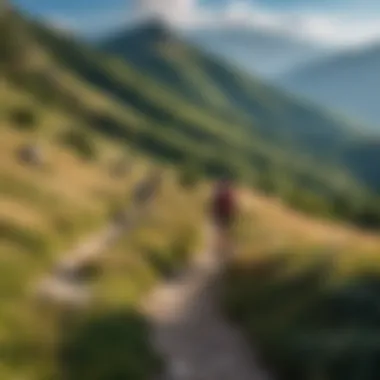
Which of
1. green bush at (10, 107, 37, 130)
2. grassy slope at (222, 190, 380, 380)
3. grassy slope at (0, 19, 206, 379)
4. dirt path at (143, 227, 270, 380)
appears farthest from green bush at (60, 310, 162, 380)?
green bush at (10, 107, 37, 130)

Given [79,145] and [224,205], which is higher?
[79,145]

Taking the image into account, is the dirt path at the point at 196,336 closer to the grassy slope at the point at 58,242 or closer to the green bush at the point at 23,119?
the grassy slope at the point at 58,242

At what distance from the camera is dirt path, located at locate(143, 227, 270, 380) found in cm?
2597

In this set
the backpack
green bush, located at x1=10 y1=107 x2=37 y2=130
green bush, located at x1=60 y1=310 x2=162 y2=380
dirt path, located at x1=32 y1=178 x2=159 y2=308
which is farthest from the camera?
green bush, located at x1=10 y1=107 x2=37 y2=130

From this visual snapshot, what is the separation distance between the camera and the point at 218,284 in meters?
41.1

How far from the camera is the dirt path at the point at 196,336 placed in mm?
25969

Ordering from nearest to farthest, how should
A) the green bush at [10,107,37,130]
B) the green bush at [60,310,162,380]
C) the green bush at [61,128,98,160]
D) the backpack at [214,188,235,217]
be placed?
the green bush at [60,310,162,380]
the backpack at [214,188,235,217]
the green bush at [10,107,37,130]
the green bush at [61,128,98,160]

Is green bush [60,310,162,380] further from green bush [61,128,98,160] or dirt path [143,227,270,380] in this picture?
green bush [61,128,98,160]

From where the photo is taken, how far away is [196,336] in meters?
31.2

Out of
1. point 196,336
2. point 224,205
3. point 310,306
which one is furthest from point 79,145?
point 310,306

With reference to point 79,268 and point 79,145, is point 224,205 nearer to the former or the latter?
point 79,268

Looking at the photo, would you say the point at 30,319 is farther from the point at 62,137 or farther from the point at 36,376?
the point at 62,137

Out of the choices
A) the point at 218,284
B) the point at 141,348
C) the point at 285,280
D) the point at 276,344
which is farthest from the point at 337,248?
the point at 141,348

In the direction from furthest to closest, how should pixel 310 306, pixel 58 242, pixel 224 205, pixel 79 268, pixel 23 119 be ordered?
pixel 23 119, pixel 58 242, pixel 224 205, pixel 79 268, pixel 310 306
